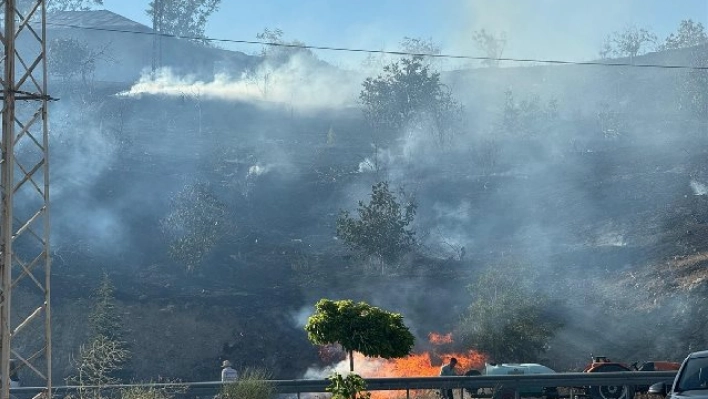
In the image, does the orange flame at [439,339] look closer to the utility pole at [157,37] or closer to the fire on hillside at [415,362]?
the fire on hillside at [415,362]

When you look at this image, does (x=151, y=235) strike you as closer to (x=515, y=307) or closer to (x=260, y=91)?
(x=515, y=307)

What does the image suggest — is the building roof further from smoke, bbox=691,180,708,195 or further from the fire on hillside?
the fire on hillside

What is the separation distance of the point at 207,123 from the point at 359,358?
4244 cm

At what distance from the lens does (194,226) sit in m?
49.7

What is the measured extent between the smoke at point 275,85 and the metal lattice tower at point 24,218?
11981mm

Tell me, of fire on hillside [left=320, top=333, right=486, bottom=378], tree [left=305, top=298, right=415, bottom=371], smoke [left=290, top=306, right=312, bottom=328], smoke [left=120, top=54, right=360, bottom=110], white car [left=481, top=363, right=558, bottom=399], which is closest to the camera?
tree [left=305, top=298, right=415, bottom=371]

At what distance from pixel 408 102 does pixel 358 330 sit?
5214cm

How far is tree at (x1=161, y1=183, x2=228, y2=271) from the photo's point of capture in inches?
1933

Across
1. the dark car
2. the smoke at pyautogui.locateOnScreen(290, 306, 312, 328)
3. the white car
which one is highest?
the smoke at pyautogui.locateOnScreen(290, 306, 312, 328)

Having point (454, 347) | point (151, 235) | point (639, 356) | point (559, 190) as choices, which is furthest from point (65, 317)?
point (559, 190)

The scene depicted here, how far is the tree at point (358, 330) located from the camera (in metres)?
18.0

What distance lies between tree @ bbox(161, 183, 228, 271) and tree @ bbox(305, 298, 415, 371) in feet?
104

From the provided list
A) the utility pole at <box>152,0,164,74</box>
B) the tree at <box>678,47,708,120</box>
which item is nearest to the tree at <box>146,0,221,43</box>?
the utility pole at <box>152,0,164,74</box>

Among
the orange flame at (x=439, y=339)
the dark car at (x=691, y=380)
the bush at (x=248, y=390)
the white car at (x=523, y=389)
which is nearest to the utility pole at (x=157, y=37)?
the orange flame at (x=439, y=339)
